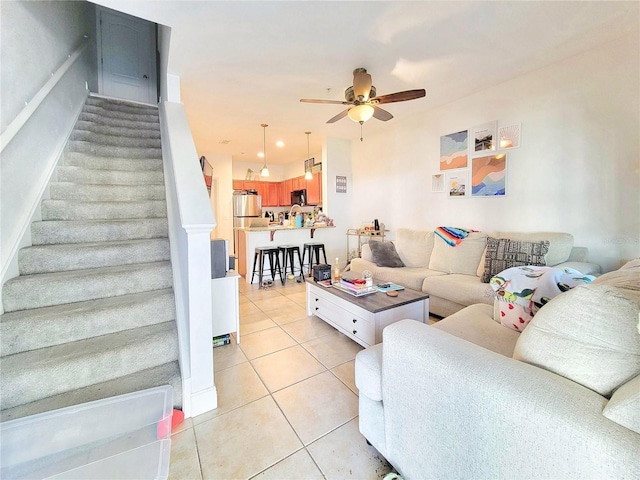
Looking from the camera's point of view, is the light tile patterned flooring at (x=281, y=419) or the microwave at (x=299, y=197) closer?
the light tile patterned flooring at (x=281, y=419)

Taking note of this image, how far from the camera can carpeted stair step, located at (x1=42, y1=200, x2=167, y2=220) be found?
2.10 m


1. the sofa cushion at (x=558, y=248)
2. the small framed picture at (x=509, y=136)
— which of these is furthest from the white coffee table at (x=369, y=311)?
the small framed picture at (x=509, y=136)

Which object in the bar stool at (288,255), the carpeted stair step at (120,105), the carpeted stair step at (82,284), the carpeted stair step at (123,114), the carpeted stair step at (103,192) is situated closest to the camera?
the carpeted stair step at (82,284)

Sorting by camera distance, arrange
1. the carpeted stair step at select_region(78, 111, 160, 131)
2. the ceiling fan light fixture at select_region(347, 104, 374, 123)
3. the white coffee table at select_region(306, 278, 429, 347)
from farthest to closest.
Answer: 1. the carpeted stair step at select_region(78, 111, 160, 131)
2. the ceiling fan light fixture at select_region(347, 104, 374, 123)
3. the white coffee table at select_region(306, 278, 429, 347)

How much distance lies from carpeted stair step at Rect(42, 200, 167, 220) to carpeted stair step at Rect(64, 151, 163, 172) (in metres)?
0.60

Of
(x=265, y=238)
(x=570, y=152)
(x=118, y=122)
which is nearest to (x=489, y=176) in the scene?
(x=570, y=152)

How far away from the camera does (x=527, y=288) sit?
1.47 m

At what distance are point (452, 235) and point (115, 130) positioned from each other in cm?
434

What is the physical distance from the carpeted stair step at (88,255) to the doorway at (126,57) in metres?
3.71

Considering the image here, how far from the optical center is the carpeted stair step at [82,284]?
1581 mm

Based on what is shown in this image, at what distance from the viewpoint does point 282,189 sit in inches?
304

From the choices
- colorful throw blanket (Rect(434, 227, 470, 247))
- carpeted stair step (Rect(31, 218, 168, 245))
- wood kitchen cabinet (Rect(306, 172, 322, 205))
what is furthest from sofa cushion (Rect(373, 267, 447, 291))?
wood kitchen cabinet (Rect(306, 172, 322, 205))

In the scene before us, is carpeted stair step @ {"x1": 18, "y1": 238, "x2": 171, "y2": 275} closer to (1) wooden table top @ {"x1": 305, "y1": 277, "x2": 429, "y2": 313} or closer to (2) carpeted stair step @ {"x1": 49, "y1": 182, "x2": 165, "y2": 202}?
(2) carpeted stair step @ {"x1": 49, "y1": 182, "x2": 165, "y2": 202}

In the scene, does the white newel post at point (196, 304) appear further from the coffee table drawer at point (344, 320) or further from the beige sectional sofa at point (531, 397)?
the coffee table drawer at point (344, 320)
